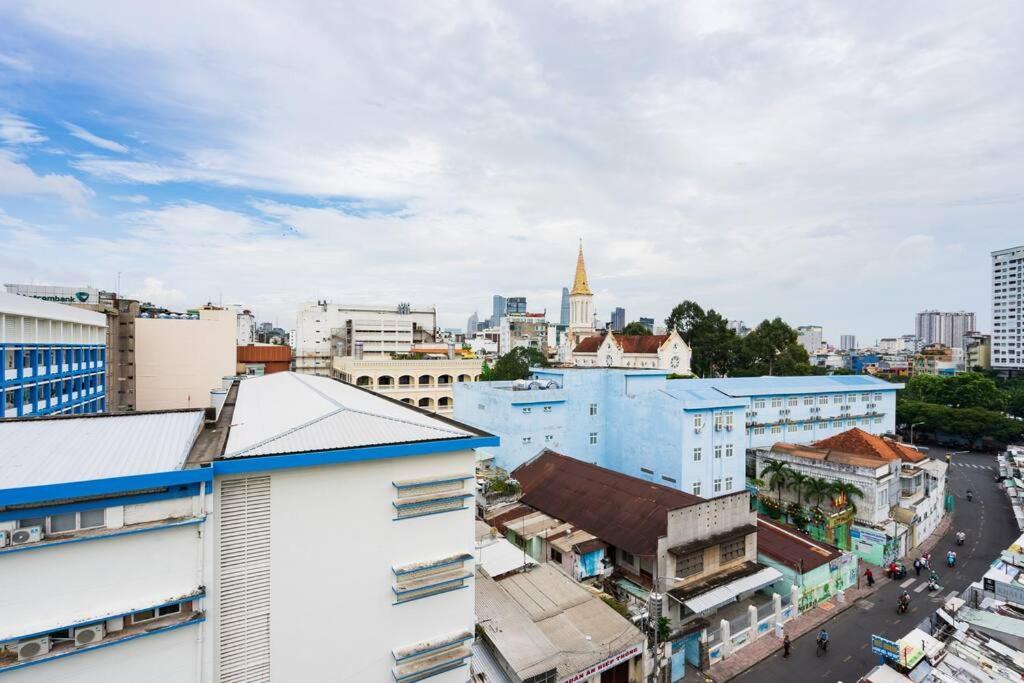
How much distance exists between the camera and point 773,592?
20266 millimetres

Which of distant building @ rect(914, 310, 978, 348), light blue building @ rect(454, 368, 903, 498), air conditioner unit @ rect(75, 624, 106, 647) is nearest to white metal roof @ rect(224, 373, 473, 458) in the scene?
air conditioner unit @ rect(75, 624, 106, 647)

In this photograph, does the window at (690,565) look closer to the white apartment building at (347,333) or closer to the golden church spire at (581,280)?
A: the white apartment building at (347,333)

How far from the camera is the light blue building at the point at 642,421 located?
26.8 metres

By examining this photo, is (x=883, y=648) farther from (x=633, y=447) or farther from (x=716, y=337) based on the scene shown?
(x=716, y=337)

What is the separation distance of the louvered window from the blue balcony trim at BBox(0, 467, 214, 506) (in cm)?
73

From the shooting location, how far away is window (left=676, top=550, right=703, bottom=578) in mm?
17141

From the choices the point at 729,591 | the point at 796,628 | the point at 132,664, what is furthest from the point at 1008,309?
the point at 132,664

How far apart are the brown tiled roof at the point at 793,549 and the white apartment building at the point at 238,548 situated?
16.1 m

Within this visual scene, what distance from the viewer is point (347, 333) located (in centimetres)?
6450

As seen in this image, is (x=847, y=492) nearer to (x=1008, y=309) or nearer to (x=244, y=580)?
(x=244, y=580)

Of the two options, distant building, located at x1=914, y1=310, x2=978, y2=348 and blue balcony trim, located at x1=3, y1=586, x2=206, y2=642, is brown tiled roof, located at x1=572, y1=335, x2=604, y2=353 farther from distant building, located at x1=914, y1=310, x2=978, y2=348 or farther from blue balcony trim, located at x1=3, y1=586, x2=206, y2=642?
distant building, located at x1=914, y1=310, x2=978, y2=348

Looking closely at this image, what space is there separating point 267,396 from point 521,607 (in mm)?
Answer: 10209

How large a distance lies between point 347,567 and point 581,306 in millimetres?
79434

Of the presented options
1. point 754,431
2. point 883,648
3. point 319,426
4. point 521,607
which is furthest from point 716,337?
point 319,426
